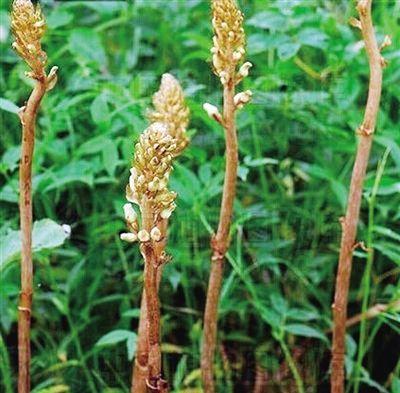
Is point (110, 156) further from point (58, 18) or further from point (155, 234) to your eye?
point (155, 234)

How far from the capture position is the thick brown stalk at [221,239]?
1545mm

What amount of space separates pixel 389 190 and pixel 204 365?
610 mm

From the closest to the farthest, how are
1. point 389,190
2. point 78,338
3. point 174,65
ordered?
1. point 389,190
2. point 78,338
3. point 174,65

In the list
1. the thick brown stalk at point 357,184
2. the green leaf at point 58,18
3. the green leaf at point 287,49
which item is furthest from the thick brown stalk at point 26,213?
the green leaf at point 58,18

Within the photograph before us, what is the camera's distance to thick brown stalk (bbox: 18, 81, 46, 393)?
1.51 m

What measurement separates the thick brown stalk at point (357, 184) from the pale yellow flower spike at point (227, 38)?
0.23 m

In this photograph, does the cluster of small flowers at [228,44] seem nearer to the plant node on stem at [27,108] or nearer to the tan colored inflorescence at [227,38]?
the tan colored inflorescence at [227,38]

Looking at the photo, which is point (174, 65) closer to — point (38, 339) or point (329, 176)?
point (329, 176)

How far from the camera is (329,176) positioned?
2188 millimetres

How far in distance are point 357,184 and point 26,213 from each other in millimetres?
596

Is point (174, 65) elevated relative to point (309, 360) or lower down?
elevated

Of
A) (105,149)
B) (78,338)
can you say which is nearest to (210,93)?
(105,149)

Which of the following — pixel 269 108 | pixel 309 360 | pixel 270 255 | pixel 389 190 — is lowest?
pixel 309 360

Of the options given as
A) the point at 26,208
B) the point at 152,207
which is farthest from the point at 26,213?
the point at 152,207
